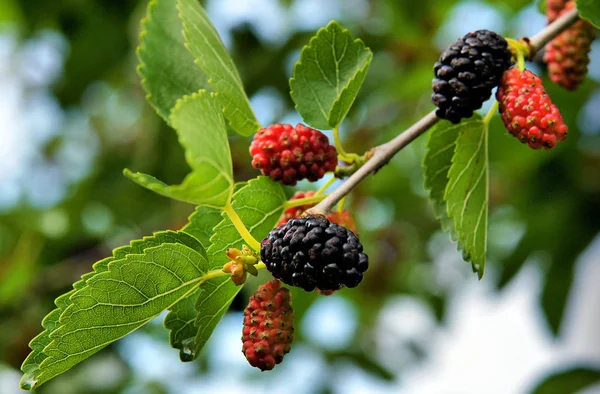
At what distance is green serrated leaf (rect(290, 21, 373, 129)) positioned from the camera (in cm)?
86

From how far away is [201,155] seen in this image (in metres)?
0.60

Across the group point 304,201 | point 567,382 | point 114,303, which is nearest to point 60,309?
point 114,303

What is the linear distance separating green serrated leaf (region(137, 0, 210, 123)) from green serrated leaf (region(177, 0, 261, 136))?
2.8 inches

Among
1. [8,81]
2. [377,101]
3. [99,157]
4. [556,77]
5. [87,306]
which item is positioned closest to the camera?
[87,306]

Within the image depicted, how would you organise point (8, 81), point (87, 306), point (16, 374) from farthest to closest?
point (8, 81) < point (16, 374) < point (87, 306)

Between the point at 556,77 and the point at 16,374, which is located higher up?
the point at 556,77

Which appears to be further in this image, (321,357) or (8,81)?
(8,81)

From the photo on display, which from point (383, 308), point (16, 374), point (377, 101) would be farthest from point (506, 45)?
point (383, 308)

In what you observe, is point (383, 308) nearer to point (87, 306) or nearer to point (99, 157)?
point (99, 157)

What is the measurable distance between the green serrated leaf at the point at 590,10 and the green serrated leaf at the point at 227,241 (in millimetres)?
415

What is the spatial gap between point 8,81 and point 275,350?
2.95m

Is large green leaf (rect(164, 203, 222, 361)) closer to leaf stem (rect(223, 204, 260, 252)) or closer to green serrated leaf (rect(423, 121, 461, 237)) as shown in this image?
leaf stem (rect(223, 204, 260, 252))

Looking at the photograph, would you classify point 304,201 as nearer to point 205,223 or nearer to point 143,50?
point 205,223

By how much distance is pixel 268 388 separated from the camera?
2904 millimetres
